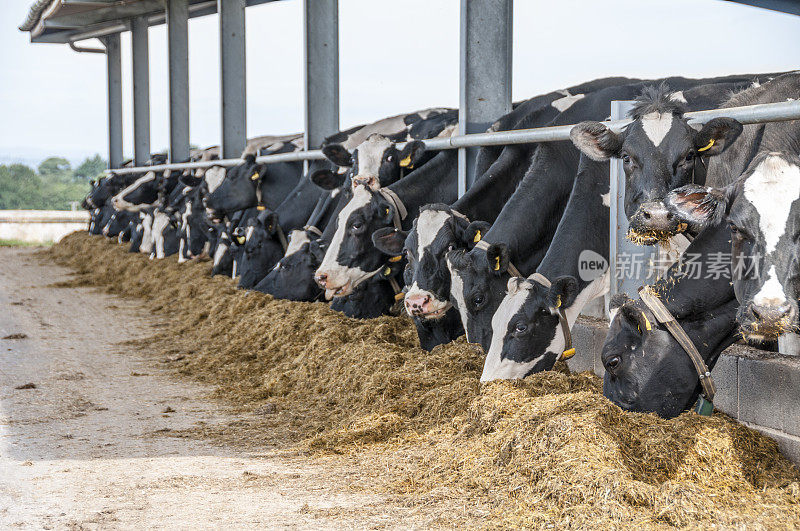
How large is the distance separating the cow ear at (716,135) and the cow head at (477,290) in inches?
63.1

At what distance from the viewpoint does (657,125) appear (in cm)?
447

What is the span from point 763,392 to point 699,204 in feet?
3.10

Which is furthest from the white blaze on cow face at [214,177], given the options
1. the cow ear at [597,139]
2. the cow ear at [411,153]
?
the cow ear at [597,139]

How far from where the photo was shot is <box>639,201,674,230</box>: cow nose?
4086 mm

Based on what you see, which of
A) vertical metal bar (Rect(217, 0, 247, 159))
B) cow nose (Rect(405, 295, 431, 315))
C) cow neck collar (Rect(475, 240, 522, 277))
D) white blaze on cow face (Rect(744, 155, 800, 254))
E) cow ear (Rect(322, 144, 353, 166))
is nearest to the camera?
white blaze on cow face (Rect(744, 155, 800, 254))

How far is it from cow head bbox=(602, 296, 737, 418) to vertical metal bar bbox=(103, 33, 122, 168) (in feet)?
67.7

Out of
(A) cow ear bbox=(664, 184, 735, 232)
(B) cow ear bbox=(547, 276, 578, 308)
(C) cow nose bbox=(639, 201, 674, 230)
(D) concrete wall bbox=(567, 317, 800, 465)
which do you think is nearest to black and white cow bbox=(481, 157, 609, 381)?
(B) cow ear bbox=(547, 276, 578, 308)

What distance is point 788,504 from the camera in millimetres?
3281

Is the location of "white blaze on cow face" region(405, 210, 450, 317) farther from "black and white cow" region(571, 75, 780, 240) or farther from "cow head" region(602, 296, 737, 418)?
"cow head" region(602, 296, 737, 418)

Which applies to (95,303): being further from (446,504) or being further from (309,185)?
(446,504)

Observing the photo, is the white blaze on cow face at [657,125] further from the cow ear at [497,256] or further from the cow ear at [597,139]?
the cow ear at [497,256]

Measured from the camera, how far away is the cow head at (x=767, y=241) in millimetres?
3457

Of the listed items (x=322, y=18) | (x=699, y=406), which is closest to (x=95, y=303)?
(x=322, y=18)

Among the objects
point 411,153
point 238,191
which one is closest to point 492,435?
point 411,153
